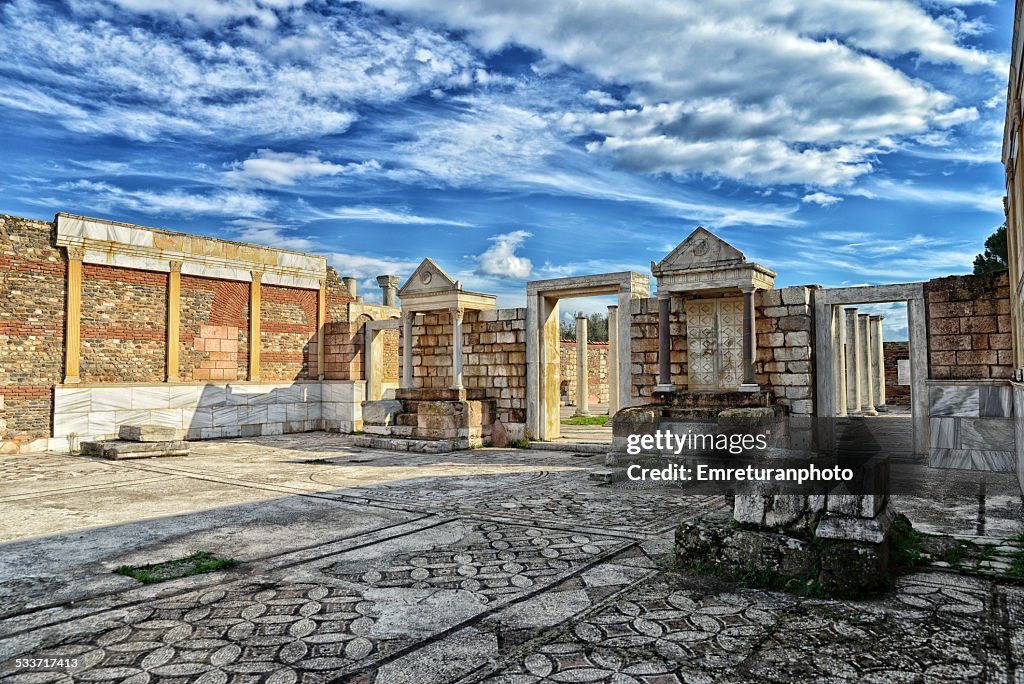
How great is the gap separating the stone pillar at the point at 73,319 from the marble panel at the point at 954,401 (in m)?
17.0

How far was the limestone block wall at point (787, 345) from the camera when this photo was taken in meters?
12.2

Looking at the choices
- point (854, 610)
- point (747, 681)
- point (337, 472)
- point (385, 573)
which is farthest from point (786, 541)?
point (337, 472)

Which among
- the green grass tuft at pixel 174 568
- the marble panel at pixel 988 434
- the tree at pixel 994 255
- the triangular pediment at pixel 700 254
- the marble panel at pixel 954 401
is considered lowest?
the green grass tuft at pixel 174 568

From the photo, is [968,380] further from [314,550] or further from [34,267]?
[34,267]

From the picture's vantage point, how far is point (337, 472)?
10562 mm

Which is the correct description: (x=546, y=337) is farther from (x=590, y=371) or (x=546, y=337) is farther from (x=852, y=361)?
(x=590, y=371)

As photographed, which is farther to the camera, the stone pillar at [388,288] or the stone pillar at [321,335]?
the stone pillar at [388,288]

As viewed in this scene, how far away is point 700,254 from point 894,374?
21.7 m

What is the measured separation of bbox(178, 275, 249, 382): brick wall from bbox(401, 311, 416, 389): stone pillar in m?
4.39

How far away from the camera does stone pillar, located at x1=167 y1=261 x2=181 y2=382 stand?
53.6 ft

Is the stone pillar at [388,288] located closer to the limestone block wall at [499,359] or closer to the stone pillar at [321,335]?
the stone pillar at [321,335]

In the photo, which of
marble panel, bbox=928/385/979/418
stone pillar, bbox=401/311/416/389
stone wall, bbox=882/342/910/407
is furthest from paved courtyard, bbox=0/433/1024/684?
stone wall, bbox=882/342/910/407

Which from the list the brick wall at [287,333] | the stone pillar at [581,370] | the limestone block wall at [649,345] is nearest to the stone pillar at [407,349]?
the brick wall at [287,333]

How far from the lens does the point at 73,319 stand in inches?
577
